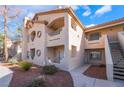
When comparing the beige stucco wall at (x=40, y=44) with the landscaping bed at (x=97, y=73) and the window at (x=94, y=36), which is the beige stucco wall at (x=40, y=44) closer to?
the landscaping bed at (x=97, y=73)

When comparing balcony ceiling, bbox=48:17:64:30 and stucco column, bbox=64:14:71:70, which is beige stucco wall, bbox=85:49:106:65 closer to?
balcony ceiling, bbox=48:17:64:30

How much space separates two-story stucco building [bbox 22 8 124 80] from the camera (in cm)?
988

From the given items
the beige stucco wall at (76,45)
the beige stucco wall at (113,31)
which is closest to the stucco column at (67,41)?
the beige stucco wall at (76,45)

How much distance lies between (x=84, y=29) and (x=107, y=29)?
2.54 metres

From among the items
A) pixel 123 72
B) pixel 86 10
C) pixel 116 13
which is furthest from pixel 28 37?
pixel 123 72

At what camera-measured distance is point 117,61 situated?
841 cm

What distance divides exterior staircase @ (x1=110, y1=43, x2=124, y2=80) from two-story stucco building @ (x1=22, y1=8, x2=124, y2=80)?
64 mm

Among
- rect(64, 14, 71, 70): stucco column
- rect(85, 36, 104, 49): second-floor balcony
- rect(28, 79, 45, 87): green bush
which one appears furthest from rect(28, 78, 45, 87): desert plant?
rect(85, 36, 104, 49): second-floor balcony

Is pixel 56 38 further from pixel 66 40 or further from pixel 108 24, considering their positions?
pixel 108 24

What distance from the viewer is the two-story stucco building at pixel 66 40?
988cm

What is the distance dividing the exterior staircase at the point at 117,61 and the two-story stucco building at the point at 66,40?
6 centimetres
